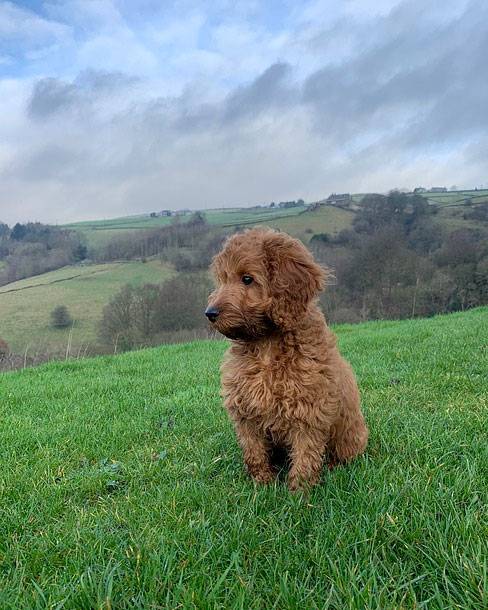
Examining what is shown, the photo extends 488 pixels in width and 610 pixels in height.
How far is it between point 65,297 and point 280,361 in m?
52.6

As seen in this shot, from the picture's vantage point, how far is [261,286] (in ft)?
12.8

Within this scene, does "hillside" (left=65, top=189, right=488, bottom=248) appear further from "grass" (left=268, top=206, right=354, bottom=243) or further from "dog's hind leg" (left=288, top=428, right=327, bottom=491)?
"dog's hind leg" (left=288, top=428, right=327, bottom=491)

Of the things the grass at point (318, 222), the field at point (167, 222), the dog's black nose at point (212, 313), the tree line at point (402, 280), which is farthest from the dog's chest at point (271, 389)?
the field at point (167, 222)

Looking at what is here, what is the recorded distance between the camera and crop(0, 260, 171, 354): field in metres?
41.6

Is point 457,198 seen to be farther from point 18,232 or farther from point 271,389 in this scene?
point 271,389

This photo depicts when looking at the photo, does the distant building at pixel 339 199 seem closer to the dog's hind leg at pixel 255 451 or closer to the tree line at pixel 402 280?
the tree line at pixel 402 280


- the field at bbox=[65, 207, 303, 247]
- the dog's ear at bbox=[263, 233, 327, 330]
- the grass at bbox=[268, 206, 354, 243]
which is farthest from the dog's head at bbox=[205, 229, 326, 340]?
the field at bbox=[65, 207, 303, 247]

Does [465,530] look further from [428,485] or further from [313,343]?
[313,343]

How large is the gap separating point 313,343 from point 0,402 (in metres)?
6.08

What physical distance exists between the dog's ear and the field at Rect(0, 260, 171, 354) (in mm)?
34337

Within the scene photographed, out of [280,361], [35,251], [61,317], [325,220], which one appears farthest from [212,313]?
[35,251]

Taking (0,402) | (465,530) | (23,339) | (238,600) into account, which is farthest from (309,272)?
(23,339)

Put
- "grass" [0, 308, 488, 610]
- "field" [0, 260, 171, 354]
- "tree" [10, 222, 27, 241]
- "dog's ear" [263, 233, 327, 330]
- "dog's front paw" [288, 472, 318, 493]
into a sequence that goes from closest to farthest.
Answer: "grass" [0, 308, 488, 610], "dog's front paw" [288, 472, 318, 493], "dog's ear" [263, 233, 327, 330], "field" [0, 260, 171, 354], "tree" [10, 222, 27, 241]

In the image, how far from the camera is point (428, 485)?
11.0 feet
